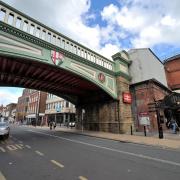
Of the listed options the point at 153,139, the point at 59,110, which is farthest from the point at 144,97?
the point at 59,110

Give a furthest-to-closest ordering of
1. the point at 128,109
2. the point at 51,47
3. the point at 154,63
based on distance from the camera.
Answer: the point at 154,63 → the point at 128,109 → the point at 51,47

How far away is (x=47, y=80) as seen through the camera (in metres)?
21.3

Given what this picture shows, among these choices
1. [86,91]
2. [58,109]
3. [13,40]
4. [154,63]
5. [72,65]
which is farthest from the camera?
[58,109]

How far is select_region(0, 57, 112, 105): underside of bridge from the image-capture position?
53.6 ft

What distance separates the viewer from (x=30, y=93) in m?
64.5

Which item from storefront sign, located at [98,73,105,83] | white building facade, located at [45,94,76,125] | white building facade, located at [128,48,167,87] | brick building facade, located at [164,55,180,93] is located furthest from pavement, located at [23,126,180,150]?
white building facade, located at [45,94,76,125]

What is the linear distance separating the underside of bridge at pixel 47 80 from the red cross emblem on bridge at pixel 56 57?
2.17ft

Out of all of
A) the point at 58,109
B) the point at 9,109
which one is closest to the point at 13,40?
the point at 58,109

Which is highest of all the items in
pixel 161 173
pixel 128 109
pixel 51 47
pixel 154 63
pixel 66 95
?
pixel 154 63

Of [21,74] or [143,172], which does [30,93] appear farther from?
[143,172]

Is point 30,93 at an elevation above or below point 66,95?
above

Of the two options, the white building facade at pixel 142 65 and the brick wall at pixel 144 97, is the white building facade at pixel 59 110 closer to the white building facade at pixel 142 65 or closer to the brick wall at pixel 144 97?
the brick wall at pixel 144 97

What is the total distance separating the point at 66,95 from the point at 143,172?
80.8 ft

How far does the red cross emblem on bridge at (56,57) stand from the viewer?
15.3 metres
